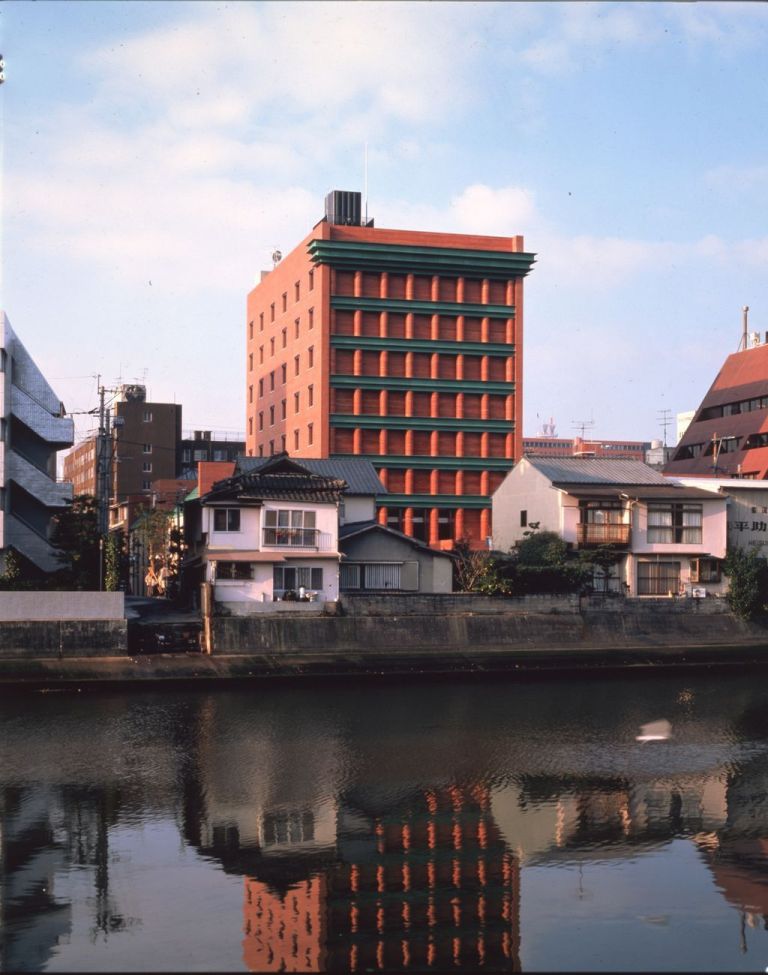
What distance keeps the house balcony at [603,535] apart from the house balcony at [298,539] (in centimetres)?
1438

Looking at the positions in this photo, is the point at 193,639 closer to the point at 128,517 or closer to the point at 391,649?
the point at 391,649

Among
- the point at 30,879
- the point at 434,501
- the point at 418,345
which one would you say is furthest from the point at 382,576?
the point at 30,879

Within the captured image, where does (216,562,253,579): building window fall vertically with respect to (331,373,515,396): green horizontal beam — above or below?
below

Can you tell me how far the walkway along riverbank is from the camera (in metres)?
44.7

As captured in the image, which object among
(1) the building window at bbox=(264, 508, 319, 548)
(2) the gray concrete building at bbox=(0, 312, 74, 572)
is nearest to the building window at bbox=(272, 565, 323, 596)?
(1) the building window at bbox=(264, 508, 319, 548)

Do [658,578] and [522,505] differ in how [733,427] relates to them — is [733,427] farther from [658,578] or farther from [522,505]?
[658,578]

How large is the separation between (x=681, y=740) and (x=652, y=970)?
19384 millimetres

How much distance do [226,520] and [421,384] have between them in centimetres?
2608

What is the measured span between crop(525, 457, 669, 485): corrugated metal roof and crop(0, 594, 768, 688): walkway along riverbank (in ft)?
31.1

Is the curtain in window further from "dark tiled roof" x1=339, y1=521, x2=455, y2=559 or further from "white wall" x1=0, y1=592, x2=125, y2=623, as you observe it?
"white wall" x1=0, y1=592, x2=125, y2=623

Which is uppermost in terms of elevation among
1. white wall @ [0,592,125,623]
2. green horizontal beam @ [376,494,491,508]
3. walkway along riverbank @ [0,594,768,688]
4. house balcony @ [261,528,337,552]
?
green horizontal beam @ [376,494,491,508]

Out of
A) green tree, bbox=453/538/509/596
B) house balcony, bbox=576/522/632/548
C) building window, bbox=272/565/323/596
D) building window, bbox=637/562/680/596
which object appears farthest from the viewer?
building window, bbox=637/562/680/596

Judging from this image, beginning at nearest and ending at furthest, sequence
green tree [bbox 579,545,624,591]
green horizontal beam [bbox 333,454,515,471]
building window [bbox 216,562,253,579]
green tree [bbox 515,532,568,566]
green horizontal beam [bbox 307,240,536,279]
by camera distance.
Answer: building window [bbox 216,562,253,579]
green tree [bbox 515,532,568,566]
green tree [bbox 579,545,624,591]
green horizontal beam [bbox 307,240,536,279]
green horizontal beam [bbox 333,454,515,471]

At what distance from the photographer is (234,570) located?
51000 mm
